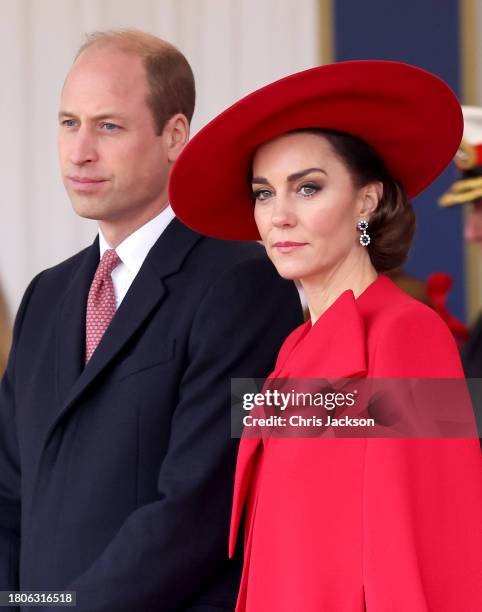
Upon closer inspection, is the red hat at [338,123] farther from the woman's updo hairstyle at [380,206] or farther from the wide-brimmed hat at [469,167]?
the wide-brimmed hat at [469,167]

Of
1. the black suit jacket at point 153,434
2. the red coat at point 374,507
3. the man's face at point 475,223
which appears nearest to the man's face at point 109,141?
the black suit jacket at point 153,434

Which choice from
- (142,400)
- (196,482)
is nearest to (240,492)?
(196,482)

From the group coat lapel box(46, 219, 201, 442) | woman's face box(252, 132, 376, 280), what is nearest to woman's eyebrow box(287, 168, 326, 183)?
woman's face box(252, 132, 376, 280)

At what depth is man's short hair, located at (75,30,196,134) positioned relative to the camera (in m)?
2.12

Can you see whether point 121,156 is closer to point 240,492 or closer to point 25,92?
point 240,492

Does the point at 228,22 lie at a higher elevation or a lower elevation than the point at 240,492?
higher

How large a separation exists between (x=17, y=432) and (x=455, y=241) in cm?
246

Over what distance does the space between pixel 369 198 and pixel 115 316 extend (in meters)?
0.48

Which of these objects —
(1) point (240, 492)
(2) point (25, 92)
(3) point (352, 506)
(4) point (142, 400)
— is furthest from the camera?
(2) point (25, 92)

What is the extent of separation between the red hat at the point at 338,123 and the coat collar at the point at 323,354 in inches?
8.9

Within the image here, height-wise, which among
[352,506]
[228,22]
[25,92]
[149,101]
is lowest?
[352,506]

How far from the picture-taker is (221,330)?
76.5 inches

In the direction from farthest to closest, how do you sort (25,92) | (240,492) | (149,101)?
(25,92) < (149,101) < (240,492)

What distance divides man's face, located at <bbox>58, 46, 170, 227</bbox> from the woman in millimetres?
138
